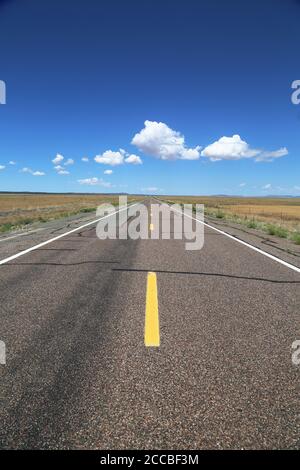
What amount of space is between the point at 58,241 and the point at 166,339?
8.10 metres

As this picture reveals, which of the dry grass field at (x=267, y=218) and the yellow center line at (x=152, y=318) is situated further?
the dry grass field at (x=267, y=218)

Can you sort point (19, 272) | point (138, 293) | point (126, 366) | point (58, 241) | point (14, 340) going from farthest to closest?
1. point (58, 241)
2. point (19, 272)
3. point (138, 293)
4. point (14, 340)
5. point (126, 366)

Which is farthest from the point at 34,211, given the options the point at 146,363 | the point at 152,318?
the point at 146,363

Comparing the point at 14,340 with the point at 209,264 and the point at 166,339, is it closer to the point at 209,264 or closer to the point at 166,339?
the point at 166,339

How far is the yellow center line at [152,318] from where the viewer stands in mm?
3662

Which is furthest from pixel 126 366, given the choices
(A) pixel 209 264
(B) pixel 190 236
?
(B) pixel 190 236

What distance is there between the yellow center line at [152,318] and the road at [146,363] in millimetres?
65

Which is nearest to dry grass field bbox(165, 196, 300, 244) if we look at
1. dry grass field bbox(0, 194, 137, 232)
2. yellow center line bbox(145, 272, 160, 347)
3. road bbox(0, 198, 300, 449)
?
yellow center line bbox(145, 272, 160, 347)

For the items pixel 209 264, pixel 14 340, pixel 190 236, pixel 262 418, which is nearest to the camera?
pixel 262 418

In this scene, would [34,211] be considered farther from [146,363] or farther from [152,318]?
[146,363]

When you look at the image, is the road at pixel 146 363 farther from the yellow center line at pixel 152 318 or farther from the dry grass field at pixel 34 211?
the dry grass field at pixel 34 211

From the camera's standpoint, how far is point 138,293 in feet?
17.6

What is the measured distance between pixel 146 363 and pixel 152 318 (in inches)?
44.6

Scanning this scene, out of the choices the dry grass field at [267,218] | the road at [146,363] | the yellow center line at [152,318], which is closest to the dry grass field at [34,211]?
the dry grass field at [267,218]
